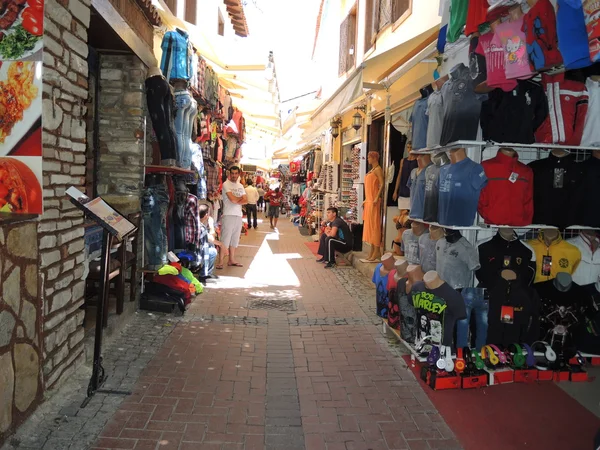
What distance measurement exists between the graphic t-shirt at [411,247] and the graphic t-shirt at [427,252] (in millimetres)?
348

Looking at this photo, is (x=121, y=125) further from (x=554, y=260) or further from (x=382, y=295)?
(x=554, y=260)

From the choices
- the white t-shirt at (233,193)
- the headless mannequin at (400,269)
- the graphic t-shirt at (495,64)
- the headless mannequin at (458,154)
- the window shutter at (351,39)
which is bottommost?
the headless mannequin at (400,269)

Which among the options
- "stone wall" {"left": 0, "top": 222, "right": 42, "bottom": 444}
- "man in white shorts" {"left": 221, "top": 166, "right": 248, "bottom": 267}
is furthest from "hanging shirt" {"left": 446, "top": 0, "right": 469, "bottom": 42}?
"man in white shorts" {"left": 221, "top": 166, "right": 248, "bottom": 267}

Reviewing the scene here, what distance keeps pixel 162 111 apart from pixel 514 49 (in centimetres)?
397

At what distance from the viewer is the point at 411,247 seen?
5.39m

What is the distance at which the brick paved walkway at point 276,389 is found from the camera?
3.17 m

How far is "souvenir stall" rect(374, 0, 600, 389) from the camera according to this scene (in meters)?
4.10

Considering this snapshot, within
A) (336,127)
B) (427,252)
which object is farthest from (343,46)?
(427,252)

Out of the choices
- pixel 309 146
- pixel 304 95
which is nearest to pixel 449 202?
pixel 309 146

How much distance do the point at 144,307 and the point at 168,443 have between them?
3110 millimetres

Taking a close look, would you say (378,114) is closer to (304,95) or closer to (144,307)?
(144,307)

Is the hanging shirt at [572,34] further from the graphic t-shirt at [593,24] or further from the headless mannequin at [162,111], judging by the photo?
the headless mannequin at [162,111]

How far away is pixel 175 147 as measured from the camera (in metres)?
5.90

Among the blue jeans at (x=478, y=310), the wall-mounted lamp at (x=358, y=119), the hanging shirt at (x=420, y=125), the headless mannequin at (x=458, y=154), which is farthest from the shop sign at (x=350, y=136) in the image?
the blue jeans at (x=478, y=310)
